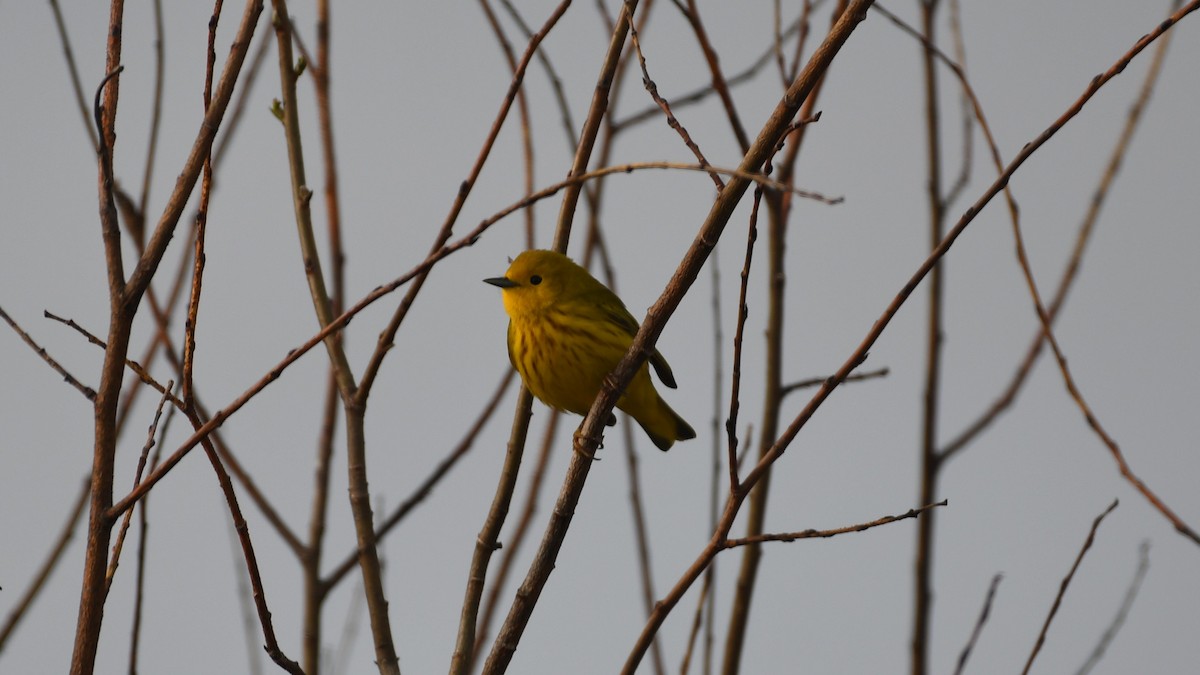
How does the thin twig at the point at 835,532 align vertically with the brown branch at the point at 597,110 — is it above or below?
below

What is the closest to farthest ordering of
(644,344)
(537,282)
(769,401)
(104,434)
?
(104,434) → (644,344) → (769,401) → (537,282)

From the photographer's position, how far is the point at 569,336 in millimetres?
4387

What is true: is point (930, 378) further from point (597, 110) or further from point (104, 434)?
point (104, 434)

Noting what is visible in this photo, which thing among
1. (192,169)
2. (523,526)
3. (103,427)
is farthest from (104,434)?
(523,526)

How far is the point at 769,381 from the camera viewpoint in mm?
3816

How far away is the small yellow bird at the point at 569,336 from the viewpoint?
4332 mm

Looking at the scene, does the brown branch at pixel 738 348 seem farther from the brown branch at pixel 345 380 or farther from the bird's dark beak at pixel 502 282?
the bird's dark beak at pixel 502 282

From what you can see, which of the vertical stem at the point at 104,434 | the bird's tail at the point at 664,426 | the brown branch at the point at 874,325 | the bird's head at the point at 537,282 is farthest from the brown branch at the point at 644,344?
the bird's tail at the point at 664,426

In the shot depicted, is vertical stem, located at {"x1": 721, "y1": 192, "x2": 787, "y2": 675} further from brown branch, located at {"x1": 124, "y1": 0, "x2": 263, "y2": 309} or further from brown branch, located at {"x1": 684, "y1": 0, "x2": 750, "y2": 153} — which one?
brown branch, located at {"x1": 124, "y1": 0, "x2": 263, "y2": 309}

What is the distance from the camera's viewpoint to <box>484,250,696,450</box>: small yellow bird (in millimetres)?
4332

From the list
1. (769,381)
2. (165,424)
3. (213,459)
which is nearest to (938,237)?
(769,381)

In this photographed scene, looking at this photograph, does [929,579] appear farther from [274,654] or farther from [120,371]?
[120,371]

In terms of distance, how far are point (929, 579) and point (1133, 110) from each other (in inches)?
64.0

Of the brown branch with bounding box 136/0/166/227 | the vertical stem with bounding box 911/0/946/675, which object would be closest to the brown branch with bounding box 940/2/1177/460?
the vertical stem with bounding box 911/0/946/675
